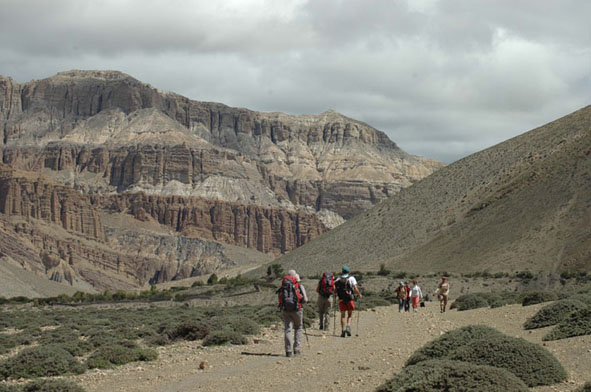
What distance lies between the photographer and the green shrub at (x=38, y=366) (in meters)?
16.7

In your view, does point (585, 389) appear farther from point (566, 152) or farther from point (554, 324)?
point (566, 152)

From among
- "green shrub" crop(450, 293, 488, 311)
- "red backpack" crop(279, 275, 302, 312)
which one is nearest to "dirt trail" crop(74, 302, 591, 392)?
"red backpack" crop(279, 275, 302, 312)

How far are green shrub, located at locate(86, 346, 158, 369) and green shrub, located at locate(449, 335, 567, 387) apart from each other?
9.11 meters

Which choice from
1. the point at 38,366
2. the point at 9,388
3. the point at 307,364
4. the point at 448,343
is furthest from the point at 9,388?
the point at 448,343

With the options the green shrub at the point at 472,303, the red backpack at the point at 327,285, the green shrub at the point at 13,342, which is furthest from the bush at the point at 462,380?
the green shrub at the point at 472,303

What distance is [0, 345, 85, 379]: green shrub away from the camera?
16.7 metres

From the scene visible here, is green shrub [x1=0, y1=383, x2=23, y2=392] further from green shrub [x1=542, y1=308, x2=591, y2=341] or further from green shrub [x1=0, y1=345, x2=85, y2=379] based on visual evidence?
green shrub [x1=542, y1=308, x2=591, y2=341]

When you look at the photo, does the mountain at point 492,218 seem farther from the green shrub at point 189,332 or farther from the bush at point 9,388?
the bush at point 9,388

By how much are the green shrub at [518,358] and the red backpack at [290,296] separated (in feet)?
17.5

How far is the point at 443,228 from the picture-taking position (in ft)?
285

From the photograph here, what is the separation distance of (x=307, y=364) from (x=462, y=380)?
647cm

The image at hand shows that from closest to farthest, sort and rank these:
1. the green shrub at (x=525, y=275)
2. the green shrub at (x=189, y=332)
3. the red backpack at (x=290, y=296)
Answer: the red backpack at (x=290, y=296)
the green shrub at (x=189, y=332)
the green shrub at (x=525, y=275)

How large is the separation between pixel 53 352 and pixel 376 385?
869 cm

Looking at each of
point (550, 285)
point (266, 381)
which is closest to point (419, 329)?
point (266, 381)
